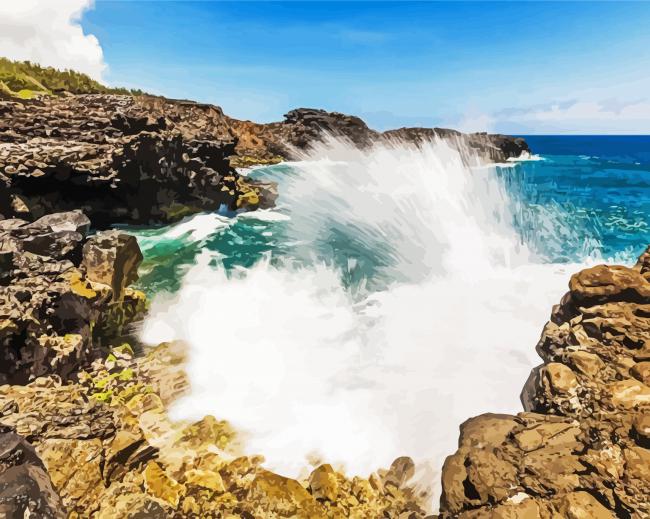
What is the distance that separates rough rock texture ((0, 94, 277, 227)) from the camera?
56.4 feet

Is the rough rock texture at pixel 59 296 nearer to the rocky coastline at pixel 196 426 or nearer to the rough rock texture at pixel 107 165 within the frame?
the rocky coastline at pixel 196 426

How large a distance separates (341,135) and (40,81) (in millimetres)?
51326

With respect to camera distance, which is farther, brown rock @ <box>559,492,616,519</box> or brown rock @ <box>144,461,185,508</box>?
brown rock @ <box>144,461,185,508</box>

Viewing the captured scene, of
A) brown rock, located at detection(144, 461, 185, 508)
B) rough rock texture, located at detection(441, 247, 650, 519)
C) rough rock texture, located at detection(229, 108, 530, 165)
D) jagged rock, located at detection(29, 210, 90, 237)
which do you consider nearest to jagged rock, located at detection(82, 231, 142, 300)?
jagged rock, located at detection(29, 210, 90, 237)

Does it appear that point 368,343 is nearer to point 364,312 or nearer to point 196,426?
point 364,312

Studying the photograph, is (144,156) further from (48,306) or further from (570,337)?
(570,337)

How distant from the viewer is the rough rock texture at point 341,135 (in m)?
69.4

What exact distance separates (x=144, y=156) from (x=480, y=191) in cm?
2001

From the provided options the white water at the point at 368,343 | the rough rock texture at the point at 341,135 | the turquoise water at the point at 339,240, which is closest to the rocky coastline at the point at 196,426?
the white water at the point at 368,343

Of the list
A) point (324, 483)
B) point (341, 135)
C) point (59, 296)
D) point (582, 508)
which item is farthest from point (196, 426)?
point (341, 135)

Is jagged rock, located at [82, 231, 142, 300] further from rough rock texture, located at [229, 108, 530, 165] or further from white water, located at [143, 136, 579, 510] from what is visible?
rough rock texture, located at [229, 108, 530, 165]

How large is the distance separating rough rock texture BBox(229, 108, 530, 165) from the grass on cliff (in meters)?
26.5

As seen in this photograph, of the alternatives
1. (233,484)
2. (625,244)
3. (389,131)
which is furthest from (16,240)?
(389,131)

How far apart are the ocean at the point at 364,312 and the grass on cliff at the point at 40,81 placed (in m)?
22.0
